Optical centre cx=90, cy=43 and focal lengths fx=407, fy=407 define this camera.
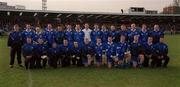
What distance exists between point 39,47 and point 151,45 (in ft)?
13.1

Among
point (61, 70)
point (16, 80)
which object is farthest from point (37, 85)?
point (61, 70)

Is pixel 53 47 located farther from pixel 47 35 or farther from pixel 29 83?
pixel 29 83

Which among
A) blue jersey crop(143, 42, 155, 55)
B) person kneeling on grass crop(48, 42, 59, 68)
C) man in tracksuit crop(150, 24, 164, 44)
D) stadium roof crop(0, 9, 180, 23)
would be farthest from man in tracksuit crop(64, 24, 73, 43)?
stadium roof crop(0, 9, 180, 23)

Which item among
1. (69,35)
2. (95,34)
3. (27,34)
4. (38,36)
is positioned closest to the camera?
(38,36)

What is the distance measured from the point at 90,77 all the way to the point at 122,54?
2.66 meters

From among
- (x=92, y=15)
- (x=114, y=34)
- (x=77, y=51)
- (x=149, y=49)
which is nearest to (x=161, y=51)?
(x=149, y=49)

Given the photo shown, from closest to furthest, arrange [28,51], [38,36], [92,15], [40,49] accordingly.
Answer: [28,51], [40,49], [38,36], [92,15]

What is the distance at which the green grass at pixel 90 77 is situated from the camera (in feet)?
36.0

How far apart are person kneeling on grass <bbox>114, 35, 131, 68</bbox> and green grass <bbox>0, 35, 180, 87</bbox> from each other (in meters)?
0.70

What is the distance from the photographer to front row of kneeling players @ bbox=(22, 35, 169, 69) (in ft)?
47.4

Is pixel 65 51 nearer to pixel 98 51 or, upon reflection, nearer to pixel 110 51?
pixel 98 51

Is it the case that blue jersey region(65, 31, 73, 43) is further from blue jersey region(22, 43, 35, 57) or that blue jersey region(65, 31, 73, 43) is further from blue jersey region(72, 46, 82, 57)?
blue jersey region(22, 43, 35, 57)

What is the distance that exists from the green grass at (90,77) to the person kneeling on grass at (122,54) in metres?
0.70

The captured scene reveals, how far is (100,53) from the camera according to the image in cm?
1473
